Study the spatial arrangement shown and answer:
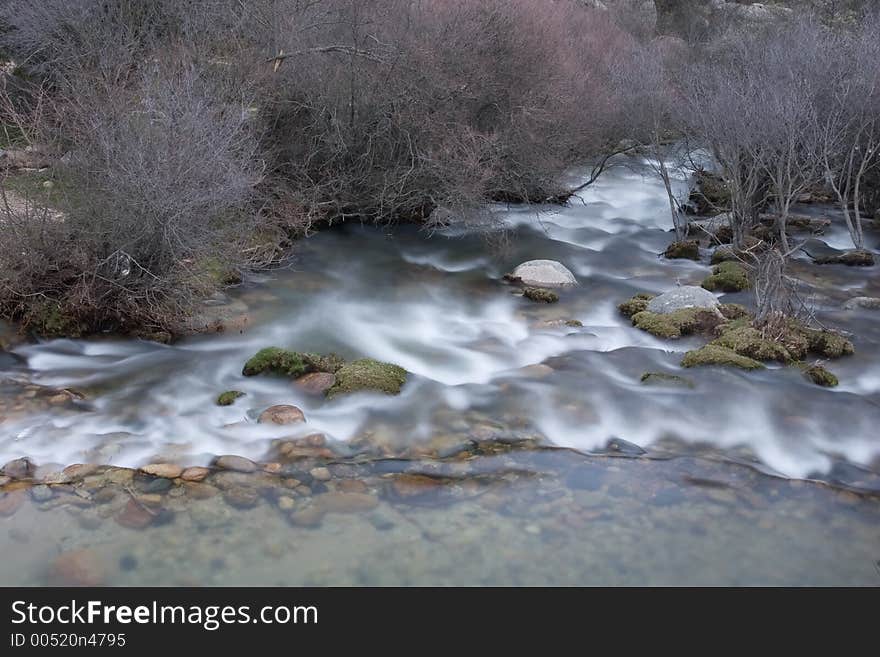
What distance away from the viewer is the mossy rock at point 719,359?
31.5 ft

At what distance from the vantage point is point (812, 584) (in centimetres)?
616

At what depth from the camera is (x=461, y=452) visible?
775 centimetres

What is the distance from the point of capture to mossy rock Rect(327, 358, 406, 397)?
878 cm

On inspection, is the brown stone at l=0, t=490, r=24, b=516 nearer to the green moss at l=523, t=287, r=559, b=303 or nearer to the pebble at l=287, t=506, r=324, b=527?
the pebble at l=287, t=506, r=324, b=527

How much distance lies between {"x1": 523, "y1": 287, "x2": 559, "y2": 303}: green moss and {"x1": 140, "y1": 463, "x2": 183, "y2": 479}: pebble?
637 centimetres

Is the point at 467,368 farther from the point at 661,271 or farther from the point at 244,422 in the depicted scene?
the point at 661,271

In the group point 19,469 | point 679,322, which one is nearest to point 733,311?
point 679,322

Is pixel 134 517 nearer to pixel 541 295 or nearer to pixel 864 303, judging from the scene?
pixel 541 295

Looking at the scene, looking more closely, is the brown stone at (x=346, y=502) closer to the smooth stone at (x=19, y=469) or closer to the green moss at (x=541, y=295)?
the smooth stone at (x=19, y=469)

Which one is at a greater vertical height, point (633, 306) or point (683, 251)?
point (633, 306)

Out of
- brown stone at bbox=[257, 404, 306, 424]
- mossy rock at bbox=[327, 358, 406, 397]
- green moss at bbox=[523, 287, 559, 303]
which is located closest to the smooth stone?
brown stone at bbox=[257, 404, 306, 424]

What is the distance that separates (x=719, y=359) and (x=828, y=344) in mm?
1585

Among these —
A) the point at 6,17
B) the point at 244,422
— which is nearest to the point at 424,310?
the point at 244,422
